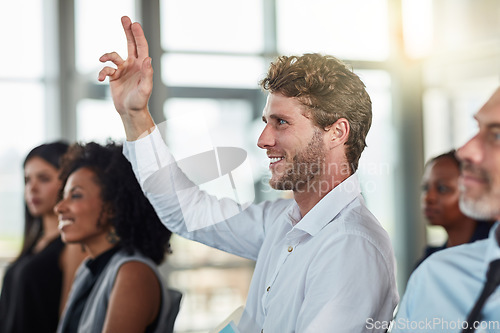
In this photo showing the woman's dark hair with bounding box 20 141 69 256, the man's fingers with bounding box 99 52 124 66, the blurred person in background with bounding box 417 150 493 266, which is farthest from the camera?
the woman's dark hair with bounding box 20 141 69 256

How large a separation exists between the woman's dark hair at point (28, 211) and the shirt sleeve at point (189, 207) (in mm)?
1303

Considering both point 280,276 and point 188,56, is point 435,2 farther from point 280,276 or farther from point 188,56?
point 280,276

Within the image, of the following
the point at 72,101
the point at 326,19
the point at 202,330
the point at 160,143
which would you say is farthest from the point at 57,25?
the point at 160,143

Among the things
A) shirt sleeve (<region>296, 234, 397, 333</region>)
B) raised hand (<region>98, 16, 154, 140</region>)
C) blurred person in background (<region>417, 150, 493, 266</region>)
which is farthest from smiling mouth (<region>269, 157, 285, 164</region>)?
blurred person in background (<region>417, 150, 493, 266</region>)

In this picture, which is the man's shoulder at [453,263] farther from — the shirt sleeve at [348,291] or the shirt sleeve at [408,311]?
the shirt sleeve at [348,291]

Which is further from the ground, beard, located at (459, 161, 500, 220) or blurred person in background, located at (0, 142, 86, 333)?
beard, located at (459, 161, 500, 220)

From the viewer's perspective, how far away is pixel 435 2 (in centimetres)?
485

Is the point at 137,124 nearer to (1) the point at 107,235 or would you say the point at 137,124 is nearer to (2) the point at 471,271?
(1) the point at 107,235

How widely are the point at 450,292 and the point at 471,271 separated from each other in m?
0.05

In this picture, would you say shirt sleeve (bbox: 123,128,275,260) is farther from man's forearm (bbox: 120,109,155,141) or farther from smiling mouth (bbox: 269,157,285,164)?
smiling mouth (bbox: 269,157,285,164)

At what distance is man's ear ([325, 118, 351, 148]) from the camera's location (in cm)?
131

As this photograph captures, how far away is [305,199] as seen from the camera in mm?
1354

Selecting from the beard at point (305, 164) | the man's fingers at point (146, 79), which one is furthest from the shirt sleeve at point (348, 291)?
the man's fingers at point (146, 79)

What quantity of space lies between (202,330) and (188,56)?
2.20 m
